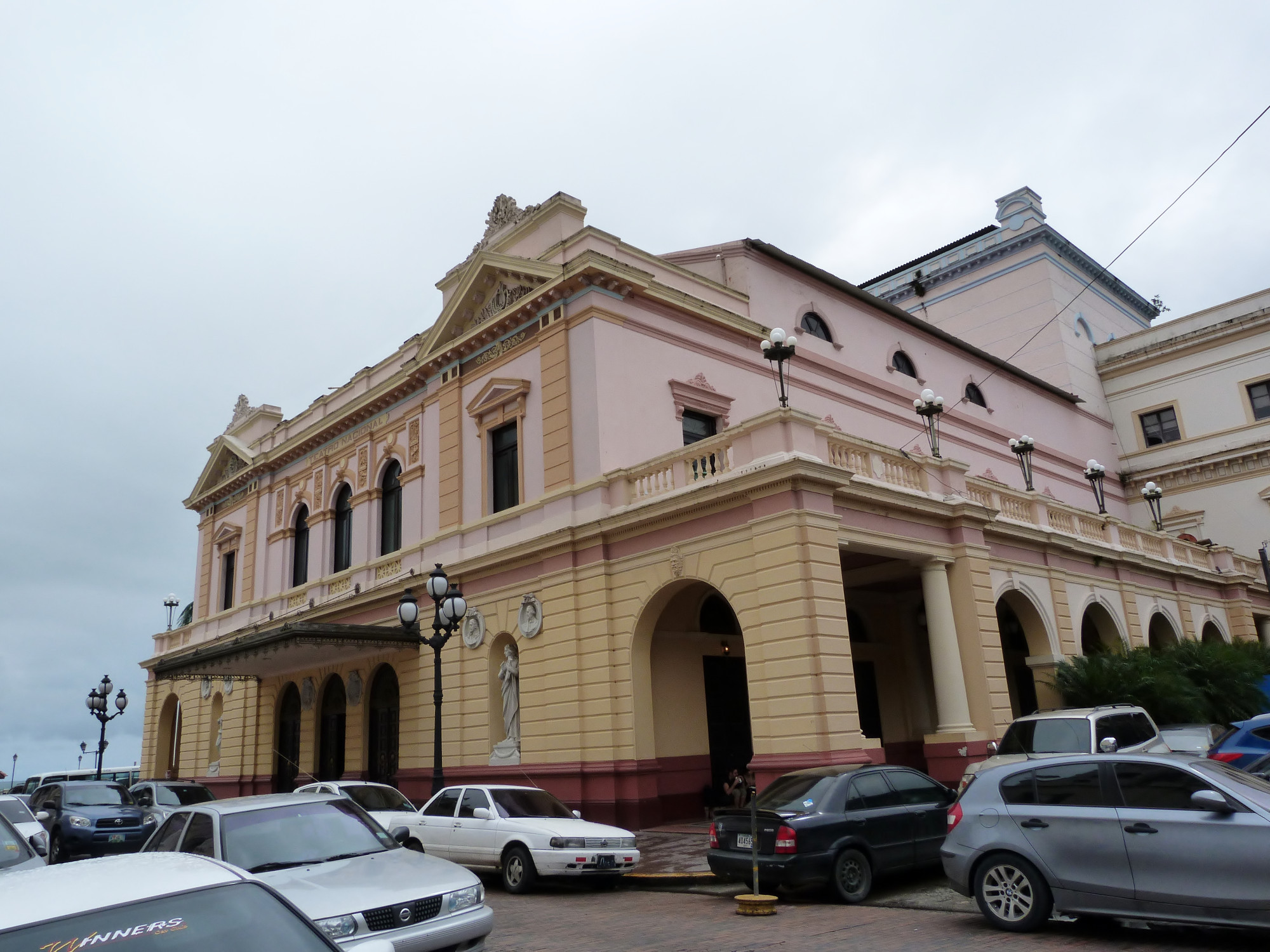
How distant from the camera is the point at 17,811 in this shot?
12.9 meters

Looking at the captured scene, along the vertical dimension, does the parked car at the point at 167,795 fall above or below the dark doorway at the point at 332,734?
below

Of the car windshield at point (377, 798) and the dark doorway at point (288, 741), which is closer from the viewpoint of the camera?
the car windshield at point (377, 798)

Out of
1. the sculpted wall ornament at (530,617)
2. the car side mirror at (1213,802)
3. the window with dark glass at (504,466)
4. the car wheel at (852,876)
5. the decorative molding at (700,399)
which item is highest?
the decorative molding at (700,399)

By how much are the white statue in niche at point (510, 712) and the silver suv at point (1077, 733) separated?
985 cm

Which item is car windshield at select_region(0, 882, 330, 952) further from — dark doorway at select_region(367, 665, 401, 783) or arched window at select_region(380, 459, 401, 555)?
arched window at select_region(380, 459, 401, 555)

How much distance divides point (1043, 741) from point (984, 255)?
33131mm

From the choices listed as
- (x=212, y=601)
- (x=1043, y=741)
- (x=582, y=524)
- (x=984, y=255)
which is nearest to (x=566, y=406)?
(x=582, y=524)

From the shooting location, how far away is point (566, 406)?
20812 millimetres

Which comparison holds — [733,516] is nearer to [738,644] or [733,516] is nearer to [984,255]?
[738,644]

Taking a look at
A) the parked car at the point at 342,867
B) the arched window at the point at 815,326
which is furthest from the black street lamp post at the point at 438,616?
the arched window at the point at 815,326

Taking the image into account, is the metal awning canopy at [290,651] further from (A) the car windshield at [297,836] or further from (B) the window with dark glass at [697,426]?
(A) the car windshield at [297,836]

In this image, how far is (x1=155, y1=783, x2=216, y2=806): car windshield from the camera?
18.2 meters

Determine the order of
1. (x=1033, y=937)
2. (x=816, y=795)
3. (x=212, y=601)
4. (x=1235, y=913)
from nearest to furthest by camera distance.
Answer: (x=1235, y=913), (x=1033, y=937), (x=816, y=795), (x=212, y=601)

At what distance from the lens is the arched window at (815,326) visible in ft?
87.2
